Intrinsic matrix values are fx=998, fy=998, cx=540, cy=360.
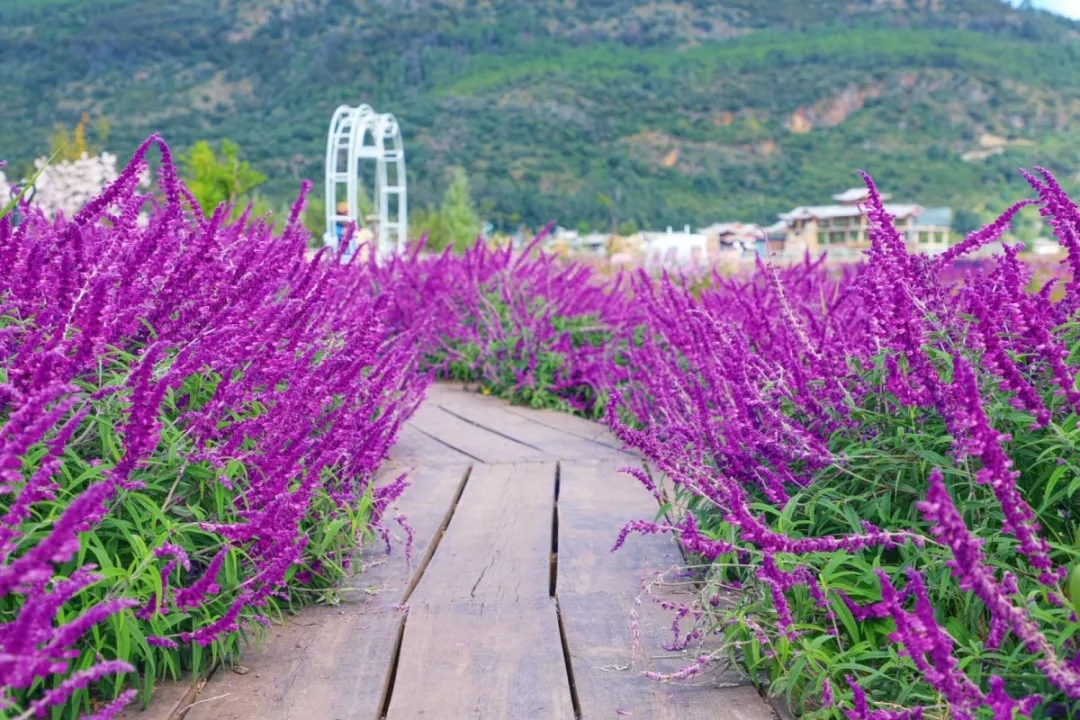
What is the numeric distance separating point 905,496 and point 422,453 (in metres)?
2.78

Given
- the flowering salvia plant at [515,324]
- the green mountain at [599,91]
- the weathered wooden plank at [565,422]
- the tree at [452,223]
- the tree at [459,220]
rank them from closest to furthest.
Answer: the weathered wooden plank at [565,422]
the flowering salvia plant at [515,324]
the tree at [452,223]
the tree at [459,220]
the green mountain at [599,91]

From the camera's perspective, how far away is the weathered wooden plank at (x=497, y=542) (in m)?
2.76

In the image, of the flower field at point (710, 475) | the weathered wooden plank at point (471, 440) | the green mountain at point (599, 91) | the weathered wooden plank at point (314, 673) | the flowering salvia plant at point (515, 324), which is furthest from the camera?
the green mountain at point (599, 91)

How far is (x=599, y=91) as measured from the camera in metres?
93.6

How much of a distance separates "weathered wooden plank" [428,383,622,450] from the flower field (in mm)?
2071

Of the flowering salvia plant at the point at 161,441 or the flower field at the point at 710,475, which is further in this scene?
the flowering salvia plant at the point at 161,441

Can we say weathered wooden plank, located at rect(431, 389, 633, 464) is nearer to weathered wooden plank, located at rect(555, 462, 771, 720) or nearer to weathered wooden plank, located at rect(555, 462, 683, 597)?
weathered wooden plank, located at rect(555, 462, 683, 597)

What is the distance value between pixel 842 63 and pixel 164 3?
71728mm

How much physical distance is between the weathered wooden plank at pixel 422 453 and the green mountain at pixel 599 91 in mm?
49717

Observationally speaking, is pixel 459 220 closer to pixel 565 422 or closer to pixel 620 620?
pixel 565 422

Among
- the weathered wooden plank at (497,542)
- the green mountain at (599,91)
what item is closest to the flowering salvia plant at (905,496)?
the weathered wooden plank at (497,542)

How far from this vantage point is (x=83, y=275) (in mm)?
2098

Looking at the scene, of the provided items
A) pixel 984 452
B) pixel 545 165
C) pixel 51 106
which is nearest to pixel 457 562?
pixel 984 452

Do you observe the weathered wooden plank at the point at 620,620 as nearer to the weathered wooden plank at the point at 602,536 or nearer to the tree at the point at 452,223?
the weathered wooden plank at the point at 602,536
